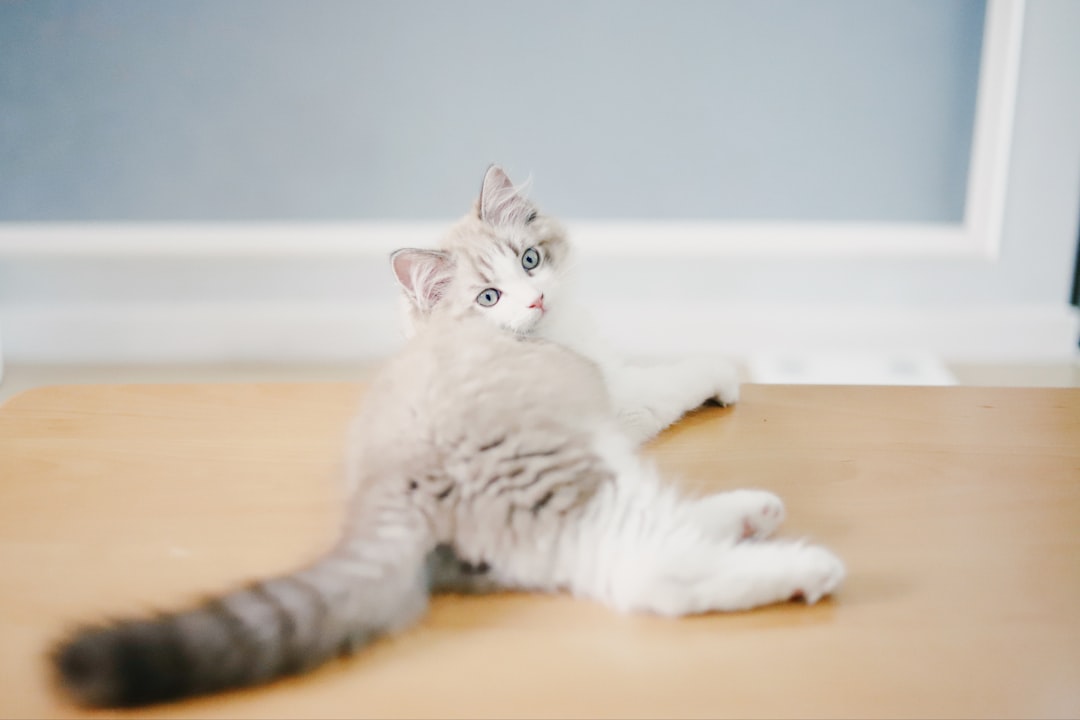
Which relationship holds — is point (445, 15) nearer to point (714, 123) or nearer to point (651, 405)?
point (714, 123)

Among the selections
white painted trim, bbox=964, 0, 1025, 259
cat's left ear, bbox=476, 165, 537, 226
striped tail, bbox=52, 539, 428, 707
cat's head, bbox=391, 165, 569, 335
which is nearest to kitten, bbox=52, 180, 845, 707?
striped tail, bbox=52, 539, 428, 707

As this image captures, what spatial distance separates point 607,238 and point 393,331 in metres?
0.53

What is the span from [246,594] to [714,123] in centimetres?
147

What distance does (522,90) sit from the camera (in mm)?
1812

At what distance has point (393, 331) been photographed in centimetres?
191

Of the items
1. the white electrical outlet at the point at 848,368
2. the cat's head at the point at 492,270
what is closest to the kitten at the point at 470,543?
the cat's head at the point at 492,270

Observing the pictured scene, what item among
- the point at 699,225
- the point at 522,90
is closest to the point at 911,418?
the point at 699,225

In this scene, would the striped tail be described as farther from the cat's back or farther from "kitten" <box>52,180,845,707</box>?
the cat's back

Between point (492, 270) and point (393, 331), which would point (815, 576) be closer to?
point (492, 270)

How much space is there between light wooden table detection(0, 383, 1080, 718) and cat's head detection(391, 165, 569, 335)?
0.86ft

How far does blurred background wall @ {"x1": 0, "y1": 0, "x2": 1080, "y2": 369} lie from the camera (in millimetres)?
1769

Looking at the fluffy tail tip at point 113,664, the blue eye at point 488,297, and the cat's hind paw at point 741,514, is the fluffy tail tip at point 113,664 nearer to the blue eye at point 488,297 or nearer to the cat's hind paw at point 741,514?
the cat's hind paw at point 741,514

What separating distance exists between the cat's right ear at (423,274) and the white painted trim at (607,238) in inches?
25.4

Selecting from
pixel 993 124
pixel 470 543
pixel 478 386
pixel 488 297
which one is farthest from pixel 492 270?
pixel 993 124
